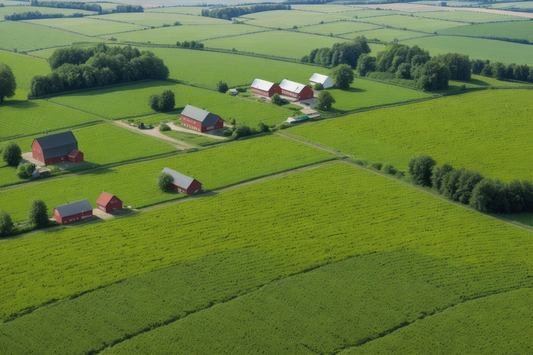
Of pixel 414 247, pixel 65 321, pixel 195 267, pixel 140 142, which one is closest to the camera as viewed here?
pixel 65 321

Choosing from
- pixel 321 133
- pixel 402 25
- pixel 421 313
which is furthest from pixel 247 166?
pixel 402 25

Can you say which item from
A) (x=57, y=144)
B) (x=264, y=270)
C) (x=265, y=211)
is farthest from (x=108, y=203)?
(x=264, y=270)

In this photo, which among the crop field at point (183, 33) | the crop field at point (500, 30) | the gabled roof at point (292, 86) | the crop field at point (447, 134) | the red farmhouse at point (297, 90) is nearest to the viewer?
the crop field at point (447, 134)

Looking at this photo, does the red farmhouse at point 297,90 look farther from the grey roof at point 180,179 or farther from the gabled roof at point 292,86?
the grey roof at point 180,179

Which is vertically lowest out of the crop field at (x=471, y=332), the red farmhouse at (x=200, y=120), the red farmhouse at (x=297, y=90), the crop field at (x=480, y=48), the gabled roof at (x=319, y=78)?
the crop field at (x=471, y=332)

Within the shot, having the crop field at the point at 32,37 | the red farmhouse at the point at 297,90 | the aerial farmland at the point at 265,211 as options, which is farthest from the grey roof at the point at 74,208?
the crop field at the point at 32,37

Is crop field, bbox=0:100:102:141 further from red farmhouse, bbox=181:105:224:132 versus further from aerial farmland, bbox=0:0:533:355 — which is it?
red farmhouse, bbox=181:105:224:132

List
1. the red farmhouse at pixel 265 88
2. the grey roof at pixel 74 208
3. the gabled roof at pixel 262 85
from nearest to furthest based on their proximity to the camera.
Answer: the grey roof at pixel 74 208 → the red farmhouse at pixel 265 88 → the gabled roof at pixel 262 85

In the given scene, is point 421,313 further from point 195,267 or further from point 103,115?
point 103,115
